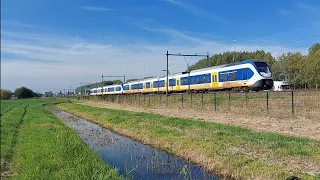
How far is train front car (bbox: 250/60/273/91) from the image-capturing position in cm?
3169

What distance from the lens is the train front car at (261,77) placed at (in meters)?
31.7

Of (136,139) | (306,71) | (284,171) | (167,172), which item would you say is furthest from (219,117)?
(306,71)

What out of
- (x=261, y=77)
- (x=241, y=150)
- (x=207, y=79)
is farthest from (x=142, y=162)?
(x=207, y=79)

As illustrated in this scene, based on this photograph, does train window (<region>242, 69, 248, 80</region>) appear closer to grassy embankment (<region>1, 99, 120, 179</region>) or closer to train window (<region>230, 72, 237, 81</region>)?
train window (<region>230, 72, 237, 81</region>)

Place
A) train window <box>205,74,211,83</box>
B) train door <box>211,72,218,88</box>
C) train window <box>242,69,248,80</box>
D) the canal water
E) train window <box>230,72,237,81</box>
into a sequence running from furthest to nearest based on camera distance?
train window <box>205,74,211,83</box> → train door <box>211,72,218,88</box> → train window <box>230,72,237,81</box> → train window <box>242,69,248,80</box> → the canal water

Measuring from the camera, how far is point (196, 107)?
34125mm

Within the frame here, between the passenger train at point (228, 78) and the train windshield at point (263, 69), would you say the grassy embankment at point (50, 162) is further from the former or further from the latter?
the train windshield at point (263, 69)

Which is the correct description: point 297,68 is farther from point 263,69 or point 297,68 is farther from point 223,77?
point 263,69

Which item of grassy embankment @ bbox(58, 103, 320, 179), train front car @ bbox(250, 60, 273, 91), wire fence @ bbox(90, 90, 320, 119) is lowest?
grassy embankment @ bbox(58, 103, 320, 179)

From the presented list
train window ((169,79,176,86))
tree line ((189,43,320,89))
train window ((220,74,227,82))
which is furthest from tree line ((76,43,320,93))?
train window ((220,74,227,82))

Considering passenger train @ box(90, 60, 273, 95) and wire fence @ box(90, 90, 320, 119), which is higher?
passenger train @ box(90, 60, 273, 95)

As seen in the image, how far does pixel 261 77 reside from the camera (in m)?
31.6

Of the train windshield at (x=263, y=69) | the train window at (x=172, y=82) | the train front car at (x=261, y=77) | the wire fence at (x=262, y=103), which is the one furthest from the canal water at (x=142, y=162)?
the train window at (x=172, y=82)

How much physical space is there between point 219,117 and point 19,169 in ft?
56.5
